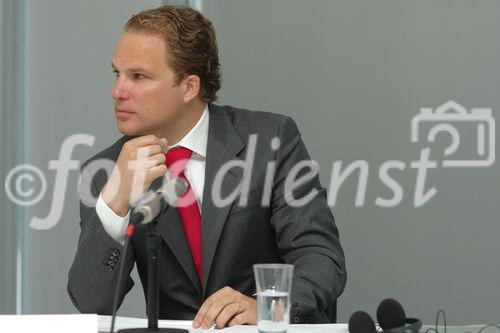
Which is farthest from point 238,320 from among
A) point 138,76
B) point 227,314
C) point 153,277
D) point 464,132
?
point 464,132

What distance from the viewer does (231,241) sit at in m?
2.35

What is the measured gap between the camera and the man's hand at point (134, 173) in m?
2.16

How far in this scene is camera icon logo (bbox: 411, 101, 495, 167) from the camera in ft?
10.9

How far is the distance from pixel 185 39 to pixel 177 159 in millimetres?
371

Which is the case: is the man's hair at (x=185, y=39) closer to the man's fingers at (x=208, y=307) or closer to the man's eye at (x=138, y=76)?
the man's eye at (x=138, y=76)

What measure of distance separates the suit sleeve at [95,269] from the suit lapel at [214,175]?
227mm

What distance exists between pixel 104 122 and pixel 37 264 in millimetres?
725

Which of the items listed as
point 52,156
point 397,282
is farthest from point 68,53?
point 397,282

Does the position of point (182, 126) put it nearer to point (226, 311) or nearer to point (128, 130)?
point (128, 130)

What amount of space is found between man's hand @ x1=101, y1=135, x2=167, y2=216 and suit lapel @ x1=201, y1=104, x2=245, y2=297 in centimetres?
21

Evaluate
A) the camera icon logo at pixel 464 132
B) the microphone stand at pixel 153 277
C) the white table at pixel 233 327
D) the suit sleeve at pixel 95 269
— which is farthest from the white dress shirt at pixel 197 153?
the camera icon logo at pixel 464 132

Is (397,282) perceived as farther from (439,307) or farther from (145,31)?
(145,31)

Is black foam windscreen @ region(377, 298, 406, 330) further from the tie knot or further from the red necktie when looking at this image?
the tie knot

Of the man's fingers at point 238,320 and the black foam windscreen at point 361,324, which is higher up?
the black foam windscreen at point 361,324
